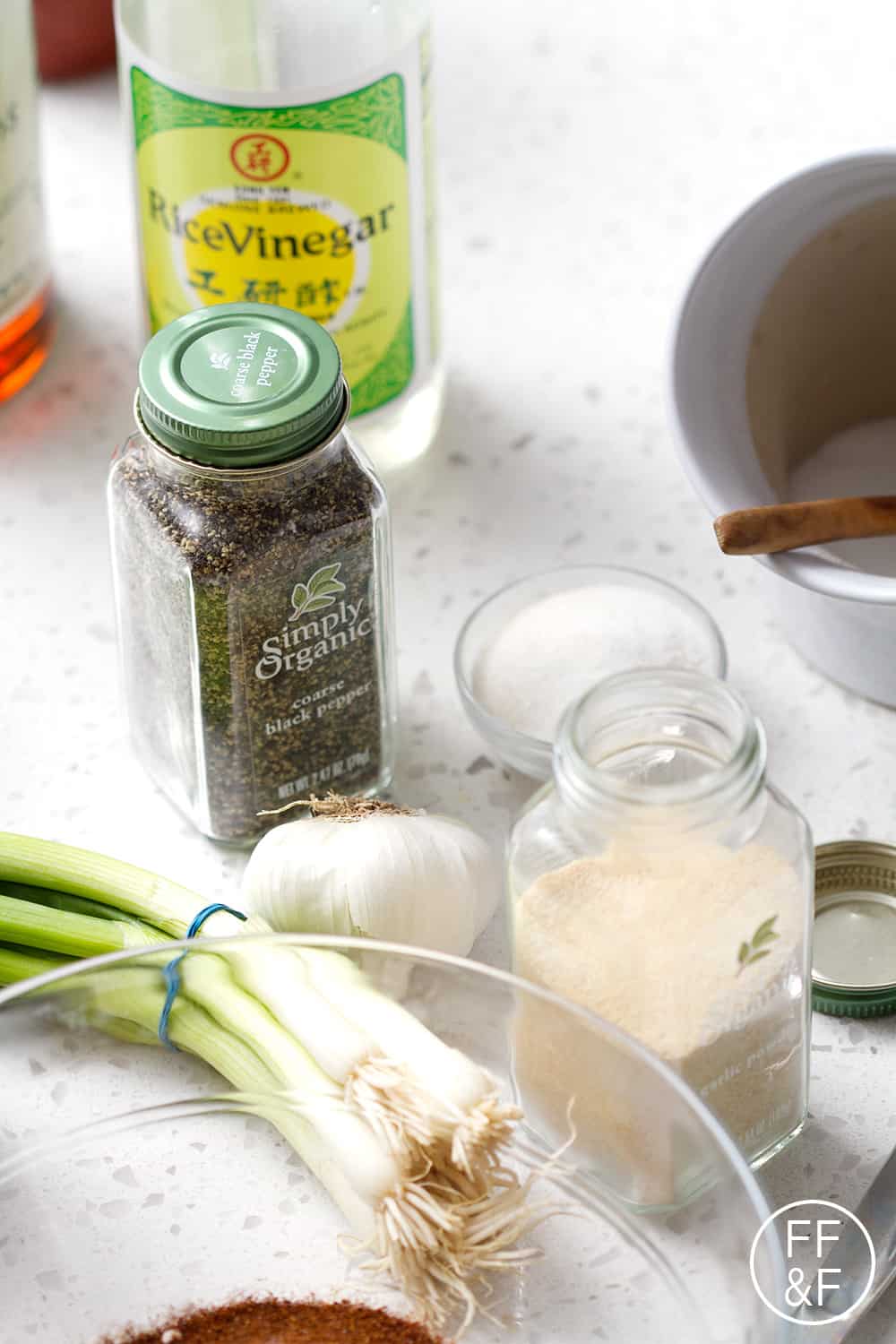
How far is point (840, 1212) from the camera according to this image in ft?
2.59

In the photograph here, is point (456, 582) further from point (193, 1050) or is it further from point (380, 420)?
point (193, 1050)

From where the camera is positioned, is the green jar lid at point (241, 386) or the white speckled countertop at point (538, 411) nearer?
the green jar lid at point (241, 386)

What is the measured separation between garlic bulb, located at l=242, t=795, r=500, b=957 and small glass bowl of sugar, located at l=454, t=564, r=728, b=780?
4.0 inches

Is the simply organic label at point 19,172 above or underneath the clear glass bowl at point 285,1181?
above

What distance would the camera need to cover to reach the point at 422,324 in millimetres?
1080

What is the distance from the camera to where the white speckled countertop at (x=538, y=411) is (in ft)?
3.19

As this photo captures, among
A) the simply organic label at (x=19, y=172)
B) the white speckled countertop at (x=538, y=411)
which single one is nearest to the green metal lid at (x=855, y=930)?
the white speckled countertop at (x=538, y=411)

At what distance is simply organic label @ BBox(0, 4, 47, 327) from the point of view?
1053 mm

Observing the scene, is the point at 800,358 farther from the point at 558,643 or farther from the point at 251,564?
the point at 251,564

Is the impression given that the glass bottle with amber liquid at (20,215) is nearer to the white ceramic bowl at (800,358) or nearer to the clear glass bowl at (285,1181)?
the white ceramic bowl at (800,358)

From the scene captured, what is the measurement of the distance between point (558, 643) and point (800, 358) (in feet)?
0.63

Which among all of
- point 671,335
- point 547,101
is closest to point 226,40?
point 671,335

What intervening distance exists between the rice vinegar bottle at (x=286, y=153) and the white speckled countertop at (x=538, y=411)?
0.14 m

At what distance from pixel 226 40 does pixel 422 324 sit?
18cm
